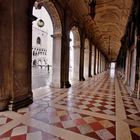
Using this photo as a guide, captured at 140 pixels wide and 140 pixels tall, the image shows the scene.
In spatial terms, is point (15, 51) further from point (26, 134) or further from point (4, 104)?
point (26, 134)

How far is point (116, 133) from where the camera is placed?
2.78 m

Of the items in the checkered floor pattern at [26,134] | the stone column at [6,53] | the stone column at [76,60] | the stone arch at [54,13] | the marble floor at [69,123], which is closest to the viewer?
the checkered floor pattern at [26,134]

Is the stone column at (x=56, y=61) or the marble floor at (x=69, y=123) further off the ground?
the stone column at (x=56, y=61)

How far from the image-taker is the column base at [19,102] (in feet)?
13.2

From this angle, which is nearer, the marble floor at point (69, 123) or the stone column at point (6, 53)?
the marble floor at point (69, 123)

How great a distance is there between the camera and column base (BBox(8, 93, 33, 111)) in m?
4.01

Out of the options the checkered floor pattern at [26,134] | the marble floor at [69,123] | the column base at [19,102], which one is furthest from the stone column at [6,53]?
the checkered floor pattern at [26,134]

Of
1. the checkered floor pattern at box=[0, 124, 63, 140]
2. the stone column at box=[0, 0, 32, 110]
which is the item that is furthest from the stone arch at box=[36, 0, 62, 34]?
the checkered floor pattern at box=[0, 124, 63, 140]

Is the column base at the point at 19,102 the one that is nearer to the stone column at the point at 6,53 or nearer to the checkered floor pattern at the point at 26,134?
the stone column at the point at 6,53

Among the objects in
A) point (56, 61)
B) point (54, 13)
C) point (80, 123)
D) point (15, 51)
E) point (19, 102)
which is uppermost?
point (54, 13)

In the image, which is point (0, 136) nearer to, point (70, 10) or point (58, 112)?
point (58, 112)

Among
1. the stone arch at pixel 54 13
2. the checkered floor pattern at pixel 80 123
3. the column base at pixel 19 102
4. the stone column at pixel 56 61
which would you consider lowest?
the checkered floor pattern at pixel 80 123

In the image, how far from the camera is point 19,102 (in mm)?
4258

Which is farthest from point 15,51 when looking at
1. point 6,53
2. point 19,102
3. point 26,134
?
point 26,134
